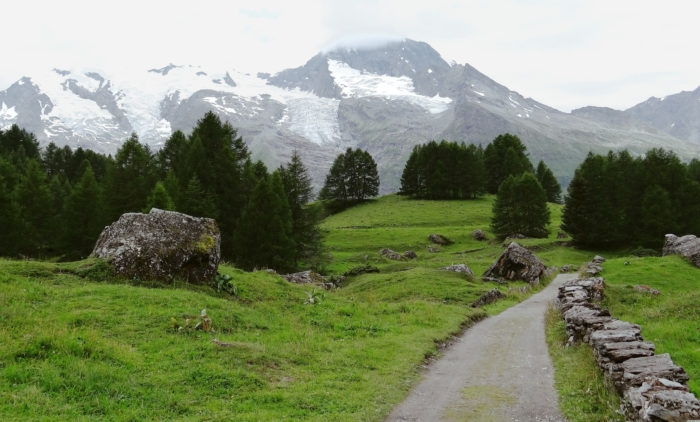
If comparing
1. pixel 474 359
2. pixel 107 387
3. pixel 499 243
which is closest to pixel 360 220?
pixel 499 243

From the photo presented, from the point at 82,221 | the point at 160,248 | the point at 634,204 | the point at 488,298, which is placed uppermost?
the point at 634,204

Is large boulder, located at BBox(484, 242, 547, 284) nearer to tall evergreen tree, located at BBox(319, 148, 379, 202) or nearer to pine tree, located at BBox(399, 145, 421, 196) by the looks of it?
pine tree, located at BBox(399, 145, 421, 196)

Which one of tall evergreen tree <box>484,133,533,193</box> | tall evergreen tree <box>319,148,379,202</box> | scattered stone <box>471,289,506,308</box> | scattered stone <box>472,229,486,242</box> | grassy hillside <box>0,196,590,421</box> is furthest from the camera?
tall evergreen tree <box>319,148,379,202</box>

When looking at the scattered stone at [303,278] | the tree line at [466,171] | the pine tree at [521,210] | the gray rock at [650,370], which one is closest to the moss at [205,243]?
the scattered stone at [303,278]

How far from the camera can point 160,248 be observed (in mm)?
23594

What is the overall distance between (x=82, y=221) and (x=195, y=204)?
20.6 meters

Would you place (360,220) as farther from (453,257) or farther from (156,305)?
(156,305)

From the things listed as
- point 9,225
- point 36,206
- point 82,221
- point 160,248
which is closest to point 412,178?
point 82,221

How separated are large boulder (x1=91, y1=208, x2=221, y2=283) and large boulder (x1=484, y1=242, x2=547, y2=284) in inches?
1283

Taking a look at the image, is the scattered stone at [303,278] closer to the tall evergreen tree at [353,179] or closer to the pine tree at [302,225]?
the pine tree at [302,225]

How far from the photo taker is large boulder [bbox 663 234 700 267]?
49.2 metres

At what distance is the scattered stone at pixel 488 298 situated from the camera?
35.5 m

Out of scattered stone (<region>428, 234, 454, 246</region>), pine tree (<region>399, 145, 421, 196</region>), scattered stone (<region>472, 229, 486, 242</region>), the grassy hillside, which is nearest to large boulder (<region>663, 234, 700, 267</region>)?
scattered stone (<region>472, 229, 486, 242</region>)

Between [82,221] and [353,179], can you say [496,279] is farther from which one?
[353,179]
